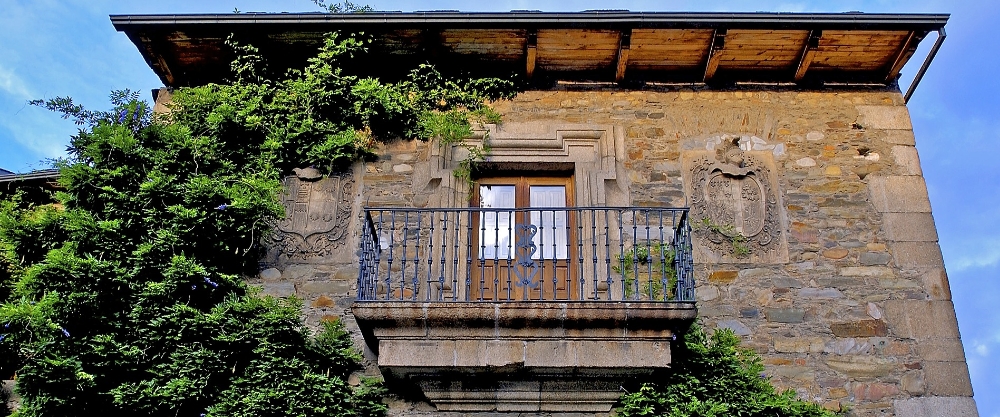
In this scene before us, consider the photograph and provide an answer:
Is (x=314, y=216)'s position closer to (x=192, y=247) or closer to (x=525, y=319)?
(x=192, y=247)

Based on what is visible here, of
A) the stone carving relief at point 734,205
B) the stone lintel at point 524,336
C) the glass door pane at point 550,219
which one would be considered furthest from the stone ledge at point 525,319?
the stone carving relief at point 734,205

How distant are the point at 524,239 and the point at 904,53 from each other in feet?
11.8

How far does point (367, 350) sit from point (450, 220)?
1.19 metres

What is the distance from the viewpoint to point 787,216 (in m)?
7.07

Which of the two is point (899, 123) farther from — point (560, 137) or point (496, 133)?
point (496, 133)

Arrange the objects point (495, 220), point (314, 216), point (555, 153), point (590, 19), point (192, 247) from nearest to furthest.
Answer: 1. point (192, 247)
2. point (495, 220)
3. point (314, 216)
4. point (590, 19)
5. point (555, 153)

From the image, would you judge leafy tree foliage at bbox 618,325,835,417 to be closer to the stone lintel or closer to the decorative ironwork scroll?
the stone lintel

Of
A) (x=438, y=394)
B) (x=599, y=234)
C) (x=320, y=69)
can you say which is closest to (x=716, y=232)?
(x=599, y=234)

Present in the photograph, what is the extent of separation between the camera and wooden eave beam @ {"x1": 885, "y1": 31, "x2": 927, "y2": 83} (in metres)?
7.34

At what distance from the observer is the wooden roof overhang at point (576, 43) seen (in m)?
7.18

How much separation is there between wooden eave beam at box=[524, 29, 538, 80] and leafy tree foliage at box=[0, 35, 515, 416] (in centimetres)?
23

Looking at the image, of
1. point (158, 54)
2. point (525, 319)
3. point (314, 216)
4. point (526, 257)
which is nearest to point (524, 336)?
point (525, 319)

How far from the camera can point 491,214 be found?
23.7 ft

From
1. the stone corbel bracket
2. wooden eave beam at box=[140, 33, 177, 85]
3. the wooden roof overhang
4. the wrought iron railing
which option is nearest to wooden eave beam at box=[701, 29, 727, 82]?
Answer: the wooden roof overhang
